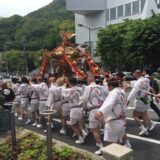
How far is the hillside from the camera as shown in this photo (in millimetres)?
88688

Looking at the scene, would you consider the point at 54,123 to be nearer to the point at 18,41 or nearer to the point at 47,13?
the point at 18,41

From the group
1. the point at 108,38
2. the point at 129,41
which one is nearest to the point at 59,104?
the point at 129,41

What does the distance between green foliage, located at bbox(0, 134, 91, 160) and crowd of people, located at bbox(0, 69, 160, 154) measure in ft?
3.10

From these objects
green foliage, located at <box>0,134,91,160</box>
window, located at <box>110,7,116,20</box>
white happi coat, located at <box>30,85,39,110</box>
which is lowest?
green foliage, located at <box>0,134,91,160</box>

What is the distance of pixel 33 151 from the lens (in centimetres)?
848

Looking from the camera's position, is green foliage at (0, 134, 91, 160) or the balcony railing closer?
green foliage at (0, 134, 91, 160)

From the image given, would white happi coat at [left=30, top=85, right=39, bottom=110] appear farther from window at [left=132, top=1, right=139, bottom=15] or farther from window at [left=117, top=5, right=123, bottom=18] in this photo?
window at [left=117, top=5, right=123, bottom=18]

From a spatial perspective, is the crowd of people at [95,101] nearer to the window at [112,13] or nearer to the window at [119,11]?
the window at [119,11]

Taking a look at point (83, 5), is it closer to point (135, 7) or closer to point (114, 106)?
point (135, 7)

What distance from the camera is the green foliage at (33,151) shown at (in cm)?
786

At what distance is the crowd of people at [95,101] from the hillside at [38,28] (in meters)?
68.2

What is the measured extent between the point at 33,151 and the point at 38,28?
3537 inches

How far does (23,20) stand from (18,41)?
15754 millimetres

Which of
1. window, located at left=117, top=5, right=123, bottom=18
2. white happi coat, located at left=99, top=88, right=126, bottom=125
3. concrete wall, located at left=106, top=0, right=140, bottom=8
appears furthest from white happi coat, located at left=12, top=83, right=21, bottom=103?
window, located at left=117, top=5, right=123, bottom=18
